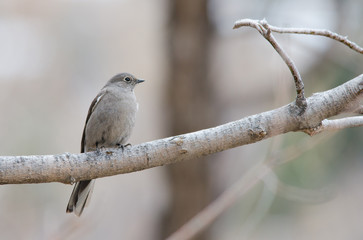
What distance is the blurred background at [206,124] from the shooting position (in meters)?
5.90

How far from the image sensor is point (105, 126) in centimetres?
427

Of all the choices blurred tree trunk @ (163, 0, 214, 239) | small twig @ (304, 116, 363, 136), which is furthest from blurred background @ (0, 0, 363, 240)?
small twig @ (304, 116, 363, 136)

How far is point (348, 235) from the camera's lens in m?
11.3

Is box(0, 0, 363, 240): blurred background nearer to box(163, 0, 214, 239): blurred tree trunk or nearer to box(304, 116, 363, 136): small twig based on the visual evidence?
box(163, 0, 214, 239): blurred tree trunk

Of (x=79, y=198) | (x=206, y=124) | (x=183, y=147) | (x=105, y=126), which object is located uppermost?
(x=206, y=124)

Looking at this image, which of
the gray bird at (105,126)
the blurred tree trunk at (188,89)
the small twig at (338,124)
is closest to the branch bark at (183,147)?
the small twig at (338,124)

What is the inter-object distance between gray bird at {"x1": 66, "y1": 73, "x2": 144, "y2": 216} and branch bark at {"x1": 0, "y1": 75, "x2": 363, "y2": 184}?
1.06 meters

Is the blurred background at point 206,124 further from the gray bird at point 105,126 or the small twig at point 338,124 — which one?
the small twig at point 338,124

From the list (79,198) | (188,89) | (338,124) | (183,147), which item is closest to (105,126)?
(79,198)

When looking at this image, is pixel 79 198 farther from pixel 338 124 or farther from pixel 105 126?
pixel 338 124

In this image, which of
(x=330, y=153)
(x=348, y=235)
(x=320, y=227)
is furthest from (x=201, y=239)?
(x=348, y=235)

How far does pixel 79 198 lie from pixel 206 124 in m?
2.67

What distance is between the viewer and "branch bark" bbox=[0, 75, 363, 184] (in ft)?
9.30

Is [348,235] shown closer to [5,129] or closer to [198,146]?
[5,129]
